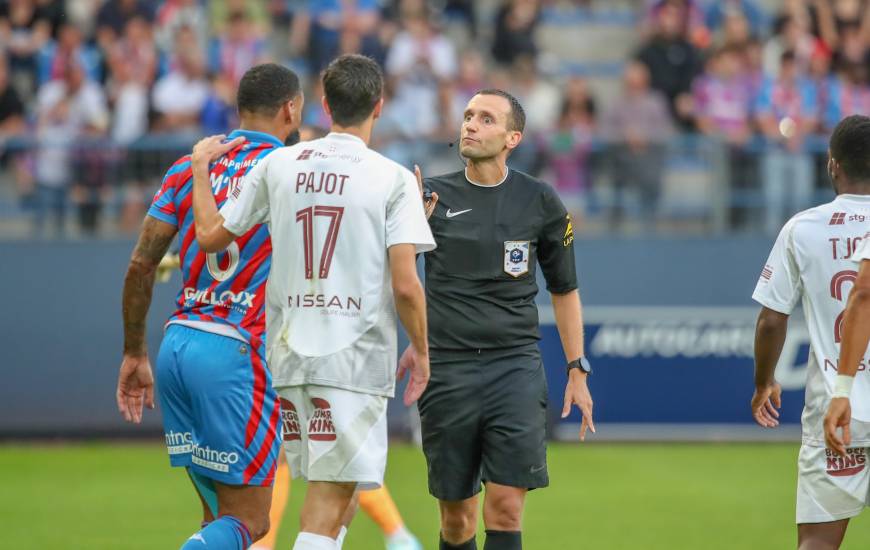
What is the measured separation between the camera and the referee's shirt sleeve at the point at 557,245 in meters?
6.92

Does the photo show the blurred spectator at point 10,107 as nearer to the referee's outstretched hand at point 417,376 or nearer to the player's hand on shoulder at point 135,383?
the player's hand on shoulder at point 135,383

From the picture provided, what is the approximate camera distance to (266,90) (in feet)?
21.3

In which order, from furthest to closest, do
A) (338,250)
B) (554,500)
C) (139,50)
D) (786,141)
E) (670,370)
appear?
(139,50)
(786,141)
(670,370)
(554,500)
(338,250)

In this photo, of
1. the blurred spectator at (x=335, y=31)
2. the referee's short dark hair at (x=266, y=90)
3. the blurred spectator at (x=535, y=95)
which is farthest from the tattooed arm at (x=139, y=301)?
the blurred spectator at (x=535, y=95)

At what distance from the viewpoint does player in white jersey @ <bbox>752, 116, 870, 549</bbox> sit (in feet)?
19.5

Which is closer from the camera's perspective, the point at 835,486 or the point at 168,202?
the point at 835,486

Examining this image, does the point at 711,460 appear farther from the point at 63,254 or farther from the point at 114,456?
the point at 63,254

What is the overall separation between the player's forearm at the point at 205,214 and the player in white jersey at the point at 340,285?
101mm

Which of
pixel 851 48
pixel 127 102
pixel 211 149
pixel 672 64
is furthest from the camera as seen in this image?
pixel 851 48

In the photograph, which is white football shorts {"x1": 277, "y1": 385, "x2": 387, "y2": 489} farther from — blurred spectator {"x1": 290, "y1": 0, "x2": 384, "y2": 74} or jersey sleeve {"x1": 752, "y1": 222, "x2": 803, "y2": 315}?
blurred spectator {"x1": 290, "y1": 0, "x2": 384, "y2": 74}

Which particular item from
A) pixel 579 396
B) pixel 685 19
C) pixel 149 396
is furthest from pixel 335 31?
pixel 579 396

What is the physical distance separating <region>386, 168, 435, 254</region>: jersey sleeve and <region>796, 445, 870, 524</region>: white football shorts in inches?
76.2

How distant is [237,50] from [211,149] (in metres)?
10.6

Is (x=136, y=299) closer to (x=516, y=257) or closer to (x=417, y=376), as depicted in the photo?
(x=417, y=376)
